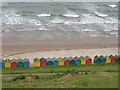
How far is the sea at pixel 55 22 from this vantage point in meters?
35.3

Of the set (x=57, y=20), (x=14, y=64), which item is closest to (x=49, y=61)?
(x=14, y=64)

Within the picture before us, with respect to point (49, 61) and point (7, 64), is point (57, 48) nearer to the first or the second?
point (49, 61)

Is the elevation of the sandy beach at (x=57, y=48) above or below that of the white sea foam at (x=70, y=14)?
below

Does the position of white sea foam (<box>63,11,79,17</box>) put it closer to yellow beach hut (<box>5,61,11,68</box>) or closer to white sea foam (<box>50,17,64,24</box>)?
white sea foam (<box>50,17,64,24</box>)

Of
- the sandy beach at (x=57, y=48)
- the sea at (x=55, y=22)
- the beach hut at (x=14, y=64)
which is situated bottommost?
the beach hut at (x=14, y=64)

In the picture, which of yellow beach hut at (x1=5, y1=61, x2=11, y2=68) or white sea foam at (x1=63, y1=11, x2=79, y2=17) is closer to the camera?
yellow beach hut at (x1=5, y1=61, x2=11, y2=68)

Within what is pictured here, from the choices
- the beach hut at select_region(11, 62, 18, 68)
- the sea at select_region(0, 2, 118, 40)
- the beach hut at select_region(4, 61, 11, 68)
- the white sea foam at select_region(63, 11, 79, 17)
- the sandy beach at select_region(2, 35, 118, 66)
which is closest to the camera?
the beach hut at select_region(4, 61, 11, 68)

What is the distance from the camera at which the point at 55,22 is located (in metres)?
42.2

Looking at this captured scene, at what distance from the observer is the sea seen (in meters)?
35.3

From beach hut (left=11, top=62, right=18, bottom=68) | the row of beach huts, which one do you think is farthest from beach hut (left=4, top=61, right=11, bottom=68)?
beach hut (left=11, top=62, right=18, bottom=68)

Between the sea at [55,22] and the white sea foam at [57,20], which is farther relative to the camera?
the white sea foam at [57,20]

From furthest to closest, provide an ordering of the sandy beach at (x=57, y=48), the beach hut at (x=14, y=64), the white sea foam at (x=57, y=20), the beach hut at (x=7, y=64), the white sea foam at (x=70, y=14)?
the white sea foam at (x=70, y=14) < the white sea foam at (x=57, y=20) < the sandy beach at (x=57, y=48) < the beach hut at (x=14, y=64) < the beach hut at (x=7, y=64)

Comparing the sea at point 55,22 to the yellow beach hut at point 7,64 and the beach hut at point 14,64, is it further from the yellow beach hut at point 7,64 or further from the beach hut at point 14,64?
the yellow beach hut at point 7,64

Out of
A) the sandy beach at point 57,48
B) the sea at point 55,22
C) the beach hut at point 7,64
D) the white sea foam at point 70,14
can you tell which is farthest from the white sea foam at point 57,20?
the beach hut at point 7,64
